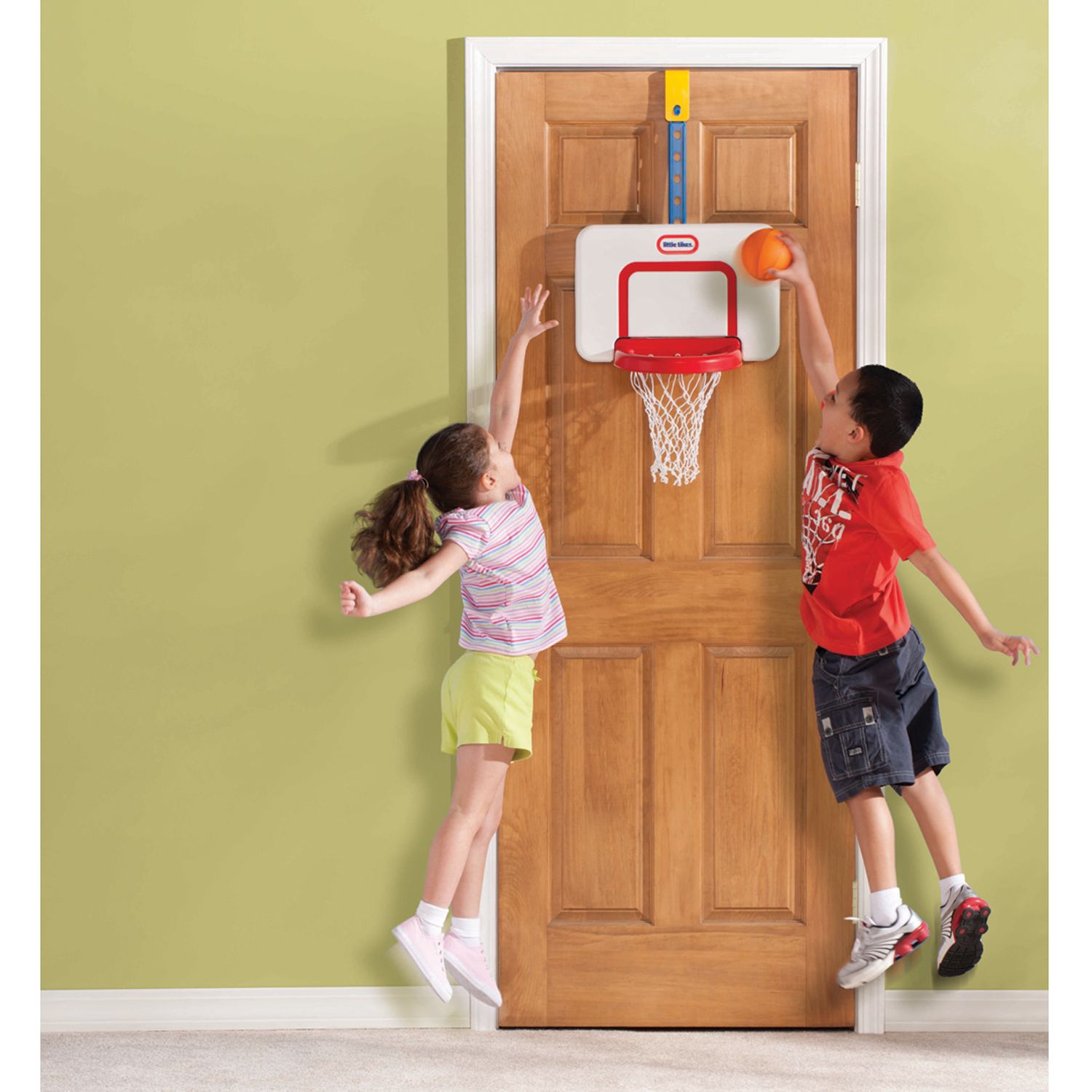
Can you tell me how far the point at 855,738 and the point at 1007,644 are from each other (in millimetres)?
377

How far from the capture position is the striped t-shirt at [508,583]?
2.18 metres

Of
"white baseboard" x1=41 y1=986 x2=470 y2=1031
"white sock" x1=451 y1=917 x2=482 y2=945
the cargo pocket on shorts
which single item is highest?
the cargo pocket on shorts

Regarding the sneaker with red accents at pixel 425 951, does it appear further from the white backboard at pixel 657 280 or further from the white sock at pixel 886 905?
the white backboard at pixel 657 280

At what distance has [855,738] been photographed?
2.25 metres

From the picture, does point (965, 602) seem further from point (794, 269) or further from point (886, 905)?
point (794, 269)

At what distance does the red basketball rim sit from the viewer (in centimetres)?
220

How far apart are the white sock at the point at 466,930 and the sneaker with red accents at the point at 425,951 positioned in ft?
0.30

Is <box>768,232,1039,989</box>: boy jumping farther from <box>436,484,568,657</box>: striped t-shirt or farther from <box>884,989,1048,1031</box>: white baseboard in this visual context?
<box>436,484,568,657</box>: striped t-shirt

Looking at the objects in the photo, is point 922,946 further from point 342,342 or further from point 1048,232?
point 342,342

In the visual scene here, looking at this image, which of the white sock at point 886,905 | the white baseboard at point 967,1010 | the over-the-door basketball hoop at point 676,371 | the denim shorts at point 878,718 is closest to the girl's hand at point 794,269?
the over-the-door basketball hoop at point 676,371

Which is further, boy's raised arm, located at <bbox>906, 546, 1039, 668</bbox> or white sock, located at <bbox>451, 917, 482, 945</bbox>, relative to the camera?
white sock, located at <bbox>451, 917, 482, 945</bbox>

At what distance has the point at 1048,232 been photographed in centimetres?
235

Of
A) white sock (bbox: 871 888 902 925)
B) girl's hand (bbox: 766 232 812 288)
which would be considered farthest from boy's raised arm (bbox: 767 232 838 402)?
white sock (bbox: 871 888 902 925)

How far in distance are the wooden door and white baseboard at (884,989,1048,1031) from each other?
121 mm
